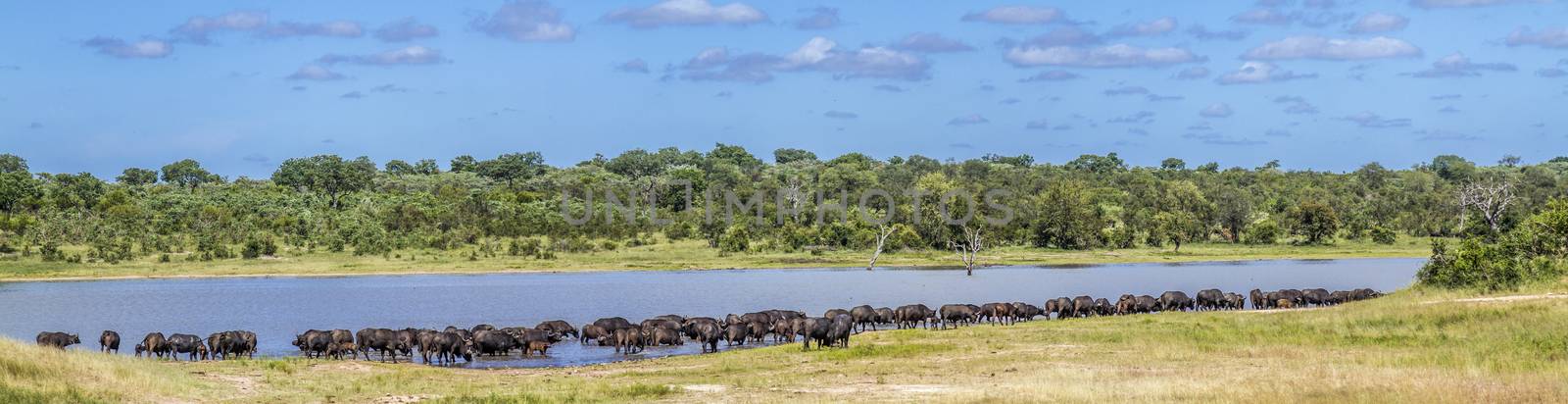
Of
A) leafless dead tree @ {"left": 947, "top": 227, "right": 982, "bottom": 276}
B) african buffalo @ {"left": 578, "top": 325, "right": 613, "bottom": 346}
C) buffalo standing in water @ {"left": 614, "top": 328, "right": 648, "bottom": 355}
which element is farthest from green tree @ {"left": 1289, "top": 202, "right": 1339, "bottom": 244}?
buffalo standing in water @ {"left": 614, "top": 328, "right": 648, "bottom": 355}

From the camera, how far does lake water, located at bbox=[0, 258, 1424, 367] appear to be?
42.6 m

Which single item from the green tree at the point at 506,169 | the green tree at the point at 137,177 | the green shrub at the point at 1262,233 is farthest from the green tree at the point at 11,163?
the green shrub at the point at 1262,233

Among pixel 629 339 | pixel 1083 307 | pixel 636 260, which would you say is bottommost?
pixel 629 339

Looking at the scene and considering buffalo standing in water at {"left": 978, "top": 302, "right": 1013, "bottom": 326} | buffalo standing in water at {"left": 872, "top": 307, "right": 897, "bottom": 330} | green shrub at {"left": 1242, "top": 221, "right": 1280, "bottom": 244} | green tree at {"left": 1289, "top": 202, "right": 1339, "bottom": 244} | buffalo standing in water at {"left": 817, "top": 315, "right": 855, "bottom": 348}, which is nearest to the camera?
buffalo standing in water at {"left": 817, "top": 315, "right": 855, "bottom": 348}

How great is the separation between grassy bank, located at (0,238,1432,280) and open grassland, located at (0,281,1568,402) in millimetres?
42808

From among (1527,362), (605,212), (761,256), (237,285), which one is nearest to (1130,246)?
(761,256)

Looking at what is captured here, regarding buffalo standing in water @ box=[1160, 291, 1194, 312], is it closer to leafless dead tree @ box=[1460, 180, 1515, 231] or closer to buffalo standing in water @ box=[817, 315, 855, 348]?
buffalo standing in water @ box=[817, 315, 855, 348]

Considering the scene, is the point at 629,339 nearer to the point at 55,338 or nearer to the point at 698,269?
the point at 55,338

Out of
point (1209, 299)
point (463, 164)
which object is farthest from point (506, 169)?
point (1209, 299)

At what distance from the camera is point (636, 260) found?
3022 inches

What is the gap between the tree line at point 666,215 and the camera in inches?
3083

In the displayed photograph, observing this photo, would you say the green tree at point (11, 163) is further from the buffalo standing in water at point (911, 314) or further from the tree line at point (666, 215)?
the buffalo standing in water at point (911, 314)

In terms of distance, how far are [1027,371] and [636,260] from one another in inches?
2143

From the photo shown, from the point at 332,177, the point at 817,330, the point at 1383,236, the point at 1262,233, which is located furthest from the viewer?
the point at 332,177
